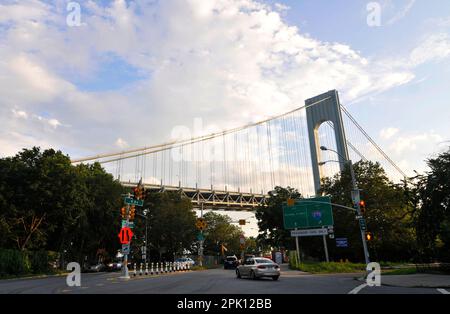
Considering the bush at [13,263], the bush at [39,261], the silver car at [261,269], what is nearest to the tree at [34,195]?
the bush at [39,261]

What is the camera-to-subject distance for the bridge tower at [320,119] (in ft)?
162

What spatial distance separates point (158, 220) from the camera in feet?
214

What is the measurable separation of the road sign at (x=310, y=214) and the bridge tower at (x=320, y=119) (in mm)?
7745

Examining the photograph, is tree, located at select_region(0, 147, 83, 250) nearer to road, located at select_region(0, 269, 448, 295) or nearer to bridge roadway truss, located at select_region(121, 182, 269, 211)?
road, located at select_region(0, 269, 448, 295)

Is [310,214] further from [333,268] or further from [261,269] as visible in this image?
[261,269]

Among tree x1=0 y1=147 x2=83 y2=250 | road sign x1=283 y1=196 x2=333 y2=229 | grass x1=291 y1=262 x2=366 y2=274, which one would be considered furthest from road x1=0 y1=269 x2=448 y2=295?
road sign x1=283 y1=196 x2=333 y2=229

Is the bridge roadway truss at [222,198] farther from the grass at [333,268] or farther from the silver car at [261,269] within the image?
the silver car at [261,269]

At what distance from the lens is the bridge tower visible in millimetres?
49500

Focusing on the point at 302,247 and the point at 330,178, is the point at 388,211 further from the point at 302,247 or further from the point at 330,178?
the point at 302,247

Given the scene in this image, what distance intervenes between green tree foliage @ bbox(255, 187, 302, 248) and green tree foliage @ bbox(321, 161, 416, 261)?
38.4 feet

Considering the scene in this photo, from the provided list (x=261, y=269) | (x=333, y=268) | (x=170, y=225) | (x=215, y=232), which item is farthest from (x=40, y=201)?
(x=215, y=232)

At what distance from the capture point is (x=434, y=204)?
22078 millimetres
